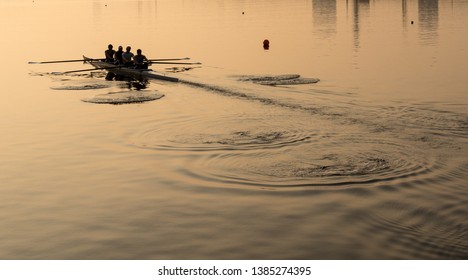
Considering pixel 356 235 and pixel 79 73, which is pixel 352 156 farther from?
pixel 79 73

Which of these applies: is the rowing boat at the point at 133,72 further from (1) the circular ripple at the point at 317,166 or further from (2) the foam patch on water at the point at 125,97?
(1) the circular ripple at the point at 317,166

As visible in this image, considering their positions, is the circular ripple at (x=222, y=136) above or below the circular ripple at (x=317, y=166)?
above

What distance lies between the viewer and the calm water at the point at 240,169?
1509cm

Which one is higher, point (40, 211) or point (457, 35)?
point (457, 35)

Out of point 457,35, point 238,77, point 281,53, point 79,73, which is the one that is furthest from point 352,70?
point 457,35

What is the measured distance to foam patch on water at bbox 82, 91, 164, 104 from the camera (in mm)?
35969

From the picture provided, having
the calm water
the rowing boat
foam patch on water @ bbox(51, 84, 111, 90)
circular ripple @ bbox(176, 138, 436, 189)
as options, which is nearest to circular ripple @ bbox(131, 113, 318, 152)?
the calm water

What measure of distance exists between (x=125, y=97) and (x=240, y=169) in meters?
17.7

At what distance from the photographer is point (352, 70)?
152 feet

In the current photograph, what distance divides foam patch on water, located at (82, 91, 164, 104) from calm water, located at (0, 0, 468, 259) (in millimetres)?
941

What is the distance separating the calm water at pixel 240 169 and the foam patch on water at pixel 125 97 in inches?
37.0

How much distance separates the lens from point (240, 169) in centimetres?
2086

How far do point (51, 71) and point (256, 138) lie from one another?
3167cm

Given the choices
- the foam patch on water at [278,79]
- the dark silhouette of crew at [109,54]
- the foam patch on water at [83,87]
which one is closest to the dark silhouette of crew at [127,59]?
the dark silhouette of crew at [109,54]
